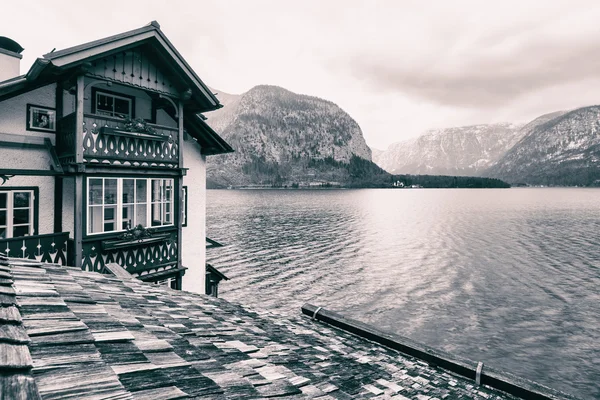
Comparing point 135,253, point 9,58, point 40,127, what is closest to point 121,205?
point 135,253

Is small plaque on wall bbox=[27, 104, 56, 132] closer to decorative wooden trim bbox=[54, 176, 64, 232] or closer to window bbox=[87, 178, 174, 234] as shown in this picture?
decorative wooden trim bbox=[54, 176, 64, 232]

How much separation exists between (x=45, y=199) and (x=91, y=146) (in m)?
2.58

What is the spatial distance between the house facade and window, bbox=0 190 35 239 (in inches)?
1.2

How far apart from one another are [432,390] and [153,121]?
15197mm

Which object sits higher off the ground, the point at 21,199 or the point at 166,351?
the point at 21,199

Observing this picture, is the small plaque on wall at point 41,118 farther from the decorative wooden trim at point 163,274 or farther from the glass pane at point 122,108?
the decorative wooden trim at point 163,274

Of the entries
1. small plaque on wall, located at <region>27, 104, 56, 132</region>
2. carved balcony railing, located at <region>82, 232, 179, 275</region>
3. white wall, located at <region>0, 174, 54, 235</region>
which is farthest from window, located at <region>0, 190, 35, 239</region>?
small plaque on wall, located at <region>27, 104, 56, 132</region>

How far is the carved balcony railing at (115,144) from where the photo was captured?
12.3m

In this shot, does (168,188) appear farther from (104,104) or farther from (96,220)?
(104,104)

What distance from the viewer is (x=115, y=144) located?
13.2m

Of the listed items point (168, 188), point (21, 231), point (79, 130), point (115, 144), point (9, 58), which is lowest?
point (21, 231)

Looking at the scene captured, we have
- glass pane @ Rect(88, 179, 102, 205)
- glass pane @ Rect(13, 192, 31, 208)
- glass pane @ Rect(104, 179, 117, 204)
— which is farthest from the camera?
glass pane @ Rect(104, 179, 117, 204)

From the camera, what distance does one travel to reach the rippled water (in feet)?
72.4

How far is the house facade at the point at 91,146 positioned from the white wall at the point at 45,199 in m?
0.03
